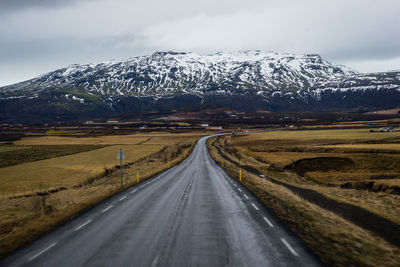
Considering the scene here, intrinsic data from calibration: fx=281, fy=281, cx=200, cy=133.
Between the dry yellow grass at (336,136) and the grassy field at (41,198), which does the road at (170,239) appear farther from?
the dry yellow grass at (336,136)

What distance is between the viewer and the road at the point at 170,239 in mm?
9039

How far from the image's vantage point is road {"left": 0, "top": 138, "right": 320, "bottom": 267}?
9.04 meters

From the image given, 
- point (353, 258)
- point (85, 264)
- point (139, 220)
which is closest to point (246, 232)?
point (353, 258)

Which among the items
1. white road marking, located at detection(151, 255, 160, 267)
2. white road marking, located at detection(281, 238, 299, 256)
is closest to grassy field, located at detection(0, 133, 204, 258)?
white road marking, located at detection(151, 255, 160, 267)

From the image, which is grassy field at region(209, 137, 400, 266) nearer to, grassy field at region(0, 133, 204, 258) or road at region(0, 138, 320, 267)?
road at region(0, 138, 320, 267)

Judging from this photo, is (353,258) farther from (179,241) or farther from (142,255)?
(142,255)

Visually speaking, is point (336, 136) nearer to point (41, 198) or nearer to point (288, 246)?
point (41, 198)

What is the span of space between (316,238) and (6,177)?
37093 millimetres

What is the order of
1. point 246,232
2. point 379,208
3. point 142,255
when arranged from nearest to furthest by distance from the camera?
point 142,255 → point 246,232 → point 379,208

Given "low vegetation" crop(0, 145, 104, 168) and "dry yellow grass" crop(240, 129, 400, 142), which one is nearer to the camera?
"low vegetation" crop(0, 145, 104, 168)

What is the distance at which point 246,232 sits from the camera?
1178cm

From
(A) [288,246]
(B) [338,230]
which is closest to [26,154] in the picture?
(A) [288,246]

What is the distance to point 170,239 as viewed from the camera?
10.9 m

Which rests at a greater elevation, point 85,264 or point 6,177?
point 85,264
